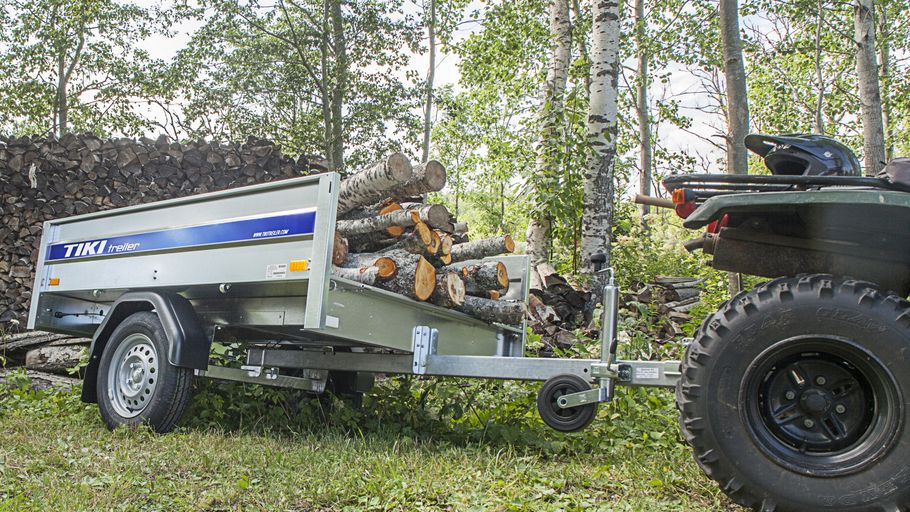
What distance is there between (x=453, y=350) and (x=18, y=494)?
2615 mm

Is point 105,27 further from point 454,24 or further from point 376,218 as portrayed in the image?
point 376,218

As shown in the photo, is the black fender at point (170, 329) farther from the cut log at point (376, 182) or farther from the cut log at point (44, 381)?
the cut log at point (44, 381)

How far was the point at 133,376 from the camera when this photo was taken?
17.7ft

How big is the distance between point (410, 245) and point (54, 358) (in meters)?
4.66

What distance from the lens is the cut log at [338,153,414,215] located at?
4992 millimetres

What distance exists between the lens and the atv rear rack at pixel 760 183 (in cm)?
309

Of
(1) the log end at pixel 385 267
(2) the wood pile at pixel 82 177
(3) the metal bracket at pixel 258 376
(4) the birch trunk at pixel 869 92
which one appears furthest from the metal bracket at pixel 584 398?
(2) the wood pile at pixel 82 177

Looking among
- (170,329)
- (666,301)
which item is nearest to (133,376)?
(170,329)

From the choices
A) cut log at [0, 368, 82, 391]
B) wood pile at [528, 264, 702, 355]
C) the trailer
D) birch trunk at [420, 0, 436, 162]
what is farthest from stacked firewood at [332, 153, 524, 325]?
birch trunk at [420, 0, 436, 162]

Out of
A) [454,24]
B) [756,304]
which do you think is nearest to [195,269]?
[756,304]

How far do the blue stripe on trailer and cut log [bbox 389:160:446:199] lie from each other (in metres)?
1.09

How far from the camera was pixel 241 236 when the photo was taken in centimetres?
463

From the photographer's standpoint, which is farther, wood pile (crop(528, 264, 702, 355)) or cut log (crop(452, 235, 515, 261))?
wood pile (crop(528, 264, 702, 355))

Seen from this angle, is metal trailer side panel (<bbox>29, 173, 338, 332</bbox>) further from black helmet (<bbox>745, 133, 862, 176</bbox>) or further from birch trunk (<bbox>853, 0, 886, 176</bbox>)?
birch trunk (<bbox>853, 0, 886, 176</bbox>)
